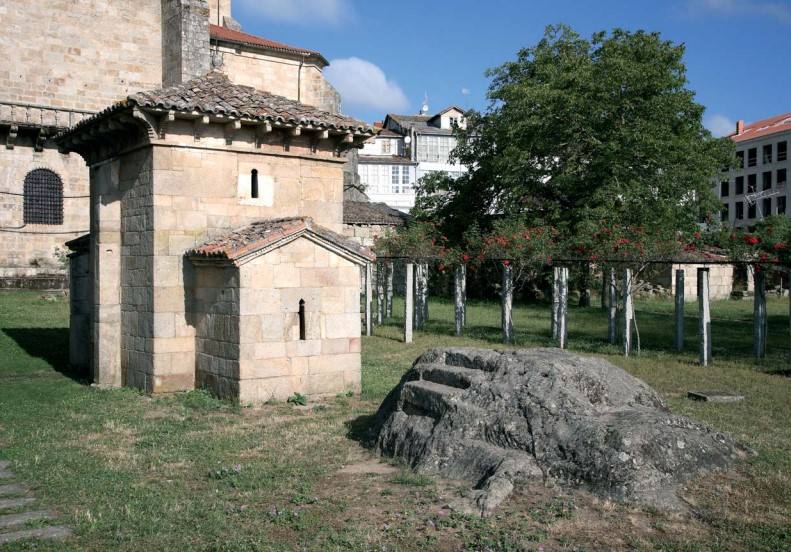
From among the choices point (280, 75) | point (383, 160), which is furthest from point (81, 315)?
point (383, 160)

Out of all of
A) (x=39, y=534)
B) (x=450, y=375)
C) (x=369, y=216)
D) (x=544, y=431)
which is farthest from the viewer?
(x=369, y=216)

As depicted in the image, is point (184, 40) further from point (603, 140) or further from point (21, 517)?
point (21, 517)

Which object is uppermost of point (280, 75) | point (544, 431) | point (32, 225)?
point (280, 75)

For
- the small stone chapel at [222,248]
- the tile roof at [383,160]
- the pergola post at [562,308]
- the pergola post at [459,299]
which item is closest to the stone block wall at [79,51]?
the pergola post at [459,299]

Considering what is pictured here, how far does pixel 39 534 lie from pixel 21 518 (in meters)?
0.46

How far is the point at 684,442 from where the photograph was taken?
6227 millimetres

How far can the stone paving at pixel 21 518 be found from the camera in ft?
18.0

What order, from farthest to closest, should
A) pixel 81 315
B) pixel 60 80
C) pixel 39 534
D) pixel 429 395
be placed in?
pixel 60 80, pixel 81 315, pixel 429 395, pixel 39 534

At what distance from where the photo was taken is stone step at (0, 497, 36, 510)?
613cm

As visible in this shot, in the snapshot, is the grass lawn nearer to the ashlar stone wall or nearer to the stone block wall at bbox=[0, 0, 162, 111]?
the ashlar stone wall

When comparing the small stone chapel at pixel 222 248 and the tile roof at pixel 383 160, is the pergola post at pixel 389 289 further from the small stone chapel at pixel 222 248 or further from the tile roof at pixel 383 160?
the tile roof at pixel 383 160

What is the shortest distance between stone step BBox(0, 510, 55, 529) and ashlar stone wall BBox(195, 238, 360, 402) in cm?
441

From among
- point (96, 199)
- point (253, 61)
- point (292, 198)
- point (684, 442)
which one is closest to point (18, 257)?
point (253, 61)

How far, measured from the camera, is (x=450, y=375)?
7578mm
